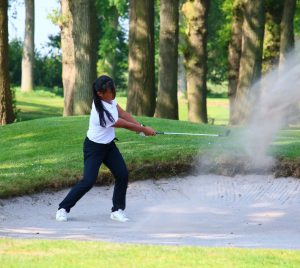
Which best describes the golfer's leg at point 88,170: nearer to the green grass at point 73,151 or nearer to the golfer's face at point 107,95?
the golfer's face at point 107,95

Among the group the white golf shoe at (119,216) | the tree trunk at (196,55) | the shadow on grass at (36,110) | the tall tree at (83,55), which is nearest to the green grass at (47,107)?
the shadow on grass at (36,110)

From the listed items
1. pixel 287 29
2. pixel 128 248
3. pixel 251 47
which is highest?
pixel 287 29

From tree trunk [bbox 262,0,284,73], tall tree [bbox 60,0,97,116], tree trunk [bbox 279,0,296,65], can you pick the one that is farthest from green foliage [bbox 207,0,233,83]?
tall tree [bbox 60,0,97,116]

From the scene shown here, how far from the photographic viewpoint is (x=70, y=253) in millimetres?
9266

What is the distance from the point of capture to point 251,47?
1228 inches

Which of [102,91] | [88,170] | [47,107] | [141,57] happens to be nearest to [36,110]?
[47,107]

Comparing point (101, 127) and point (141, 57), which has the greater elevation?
point (141, 57)

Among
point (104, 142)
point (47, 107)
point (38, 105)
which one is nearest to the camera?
point (104, 142)

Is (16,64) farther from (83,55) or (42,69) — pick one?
(83,55)

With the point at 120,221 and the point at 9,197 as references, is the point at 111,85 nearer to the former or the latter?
the point at 120,221

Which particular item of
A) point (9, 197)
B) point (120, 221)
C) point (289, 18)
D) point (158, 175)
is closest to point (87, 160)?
point (120, 221)

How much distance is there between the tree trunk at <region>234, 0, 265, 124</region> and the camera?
101 ft

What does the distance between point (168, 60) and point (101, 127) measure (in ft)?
54.2

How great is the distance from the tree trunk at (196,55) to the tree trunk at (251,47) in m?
1.35
